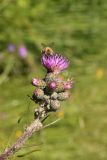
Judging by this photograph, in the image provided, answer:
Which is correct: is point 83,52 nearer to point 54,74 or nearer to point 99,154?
point 99,154

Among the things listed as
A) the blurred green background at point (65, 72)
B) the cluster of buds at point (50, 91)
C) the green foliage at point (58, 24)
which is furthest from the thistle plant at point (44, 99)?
the green foliage at point (58, 24)

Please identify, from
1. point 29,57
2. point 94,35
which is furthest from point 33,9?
point 94,35

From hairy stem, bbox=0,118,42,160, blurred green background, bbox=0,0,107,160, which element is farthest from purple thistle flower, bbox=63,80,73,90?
blurred green background, bbox=0,0,107,160

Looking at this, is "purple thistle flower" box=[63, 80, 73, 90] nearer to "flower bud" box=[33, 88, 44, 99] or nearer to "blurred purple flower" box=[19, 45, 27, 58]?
"flower bud" box=[33, 88, 44, 99]

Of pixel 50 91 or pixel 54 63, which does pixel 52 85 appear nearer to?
pixel 50 91

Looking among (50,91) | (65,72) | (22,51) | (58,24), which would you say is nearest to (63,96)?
(50,91)

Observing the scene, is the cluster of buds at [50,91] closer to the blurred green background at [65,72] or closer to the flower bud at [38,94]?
the flower bud at [38,94]

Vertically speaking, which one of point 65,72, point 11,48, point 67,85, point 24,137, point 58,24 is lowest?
point 24,137
